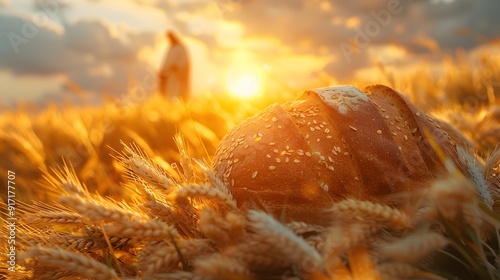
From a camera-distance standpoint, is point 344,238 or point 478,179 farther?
point 478,179

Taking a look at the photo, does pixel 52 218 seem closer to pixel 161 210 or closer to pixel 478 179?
pixel 161 210

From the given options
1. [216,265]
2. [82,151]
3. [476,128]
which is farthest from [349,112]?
[82,151]

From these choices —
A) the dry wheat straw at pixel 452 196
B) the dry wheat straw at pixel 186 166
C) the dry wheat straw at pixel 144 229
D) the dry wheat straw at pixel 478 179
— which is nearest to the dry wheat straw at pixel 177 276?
the dry wheat straw at pixel 144 229

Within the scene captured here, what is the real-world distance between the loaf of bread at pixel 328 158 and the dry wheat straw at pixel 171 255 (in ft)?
0.80

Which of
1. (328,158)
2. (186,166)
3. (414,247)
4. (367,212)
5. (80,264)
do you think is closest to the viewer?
(414,247)

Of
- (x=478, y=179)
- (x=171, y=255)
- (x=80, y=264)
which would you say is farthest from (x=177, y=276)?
(x=478, y=179)

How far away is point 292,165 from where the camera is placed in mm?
1522

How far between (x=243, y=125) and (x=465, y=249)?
0.91m

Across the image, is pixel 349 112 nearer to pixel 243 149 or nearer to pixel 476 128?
pixel 243 149

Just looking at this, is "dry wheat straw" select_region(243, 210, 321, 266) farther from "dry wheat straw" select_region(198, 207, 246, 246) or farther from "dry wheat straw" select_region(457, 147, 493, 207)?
"dry wheat straw" select_region(457, 147, 493, 207)

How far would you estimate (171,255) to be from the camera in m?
1.27

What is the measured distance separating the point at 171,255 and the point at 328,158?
2.00 ft

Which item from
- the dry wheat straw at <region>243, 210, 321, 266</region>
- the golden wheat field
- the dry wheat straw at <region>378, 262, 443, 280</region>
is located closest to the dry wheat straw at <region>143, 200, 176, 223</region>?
the golden wheat field

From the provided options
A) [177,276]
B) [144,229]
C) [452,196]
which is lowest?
[177,276]
